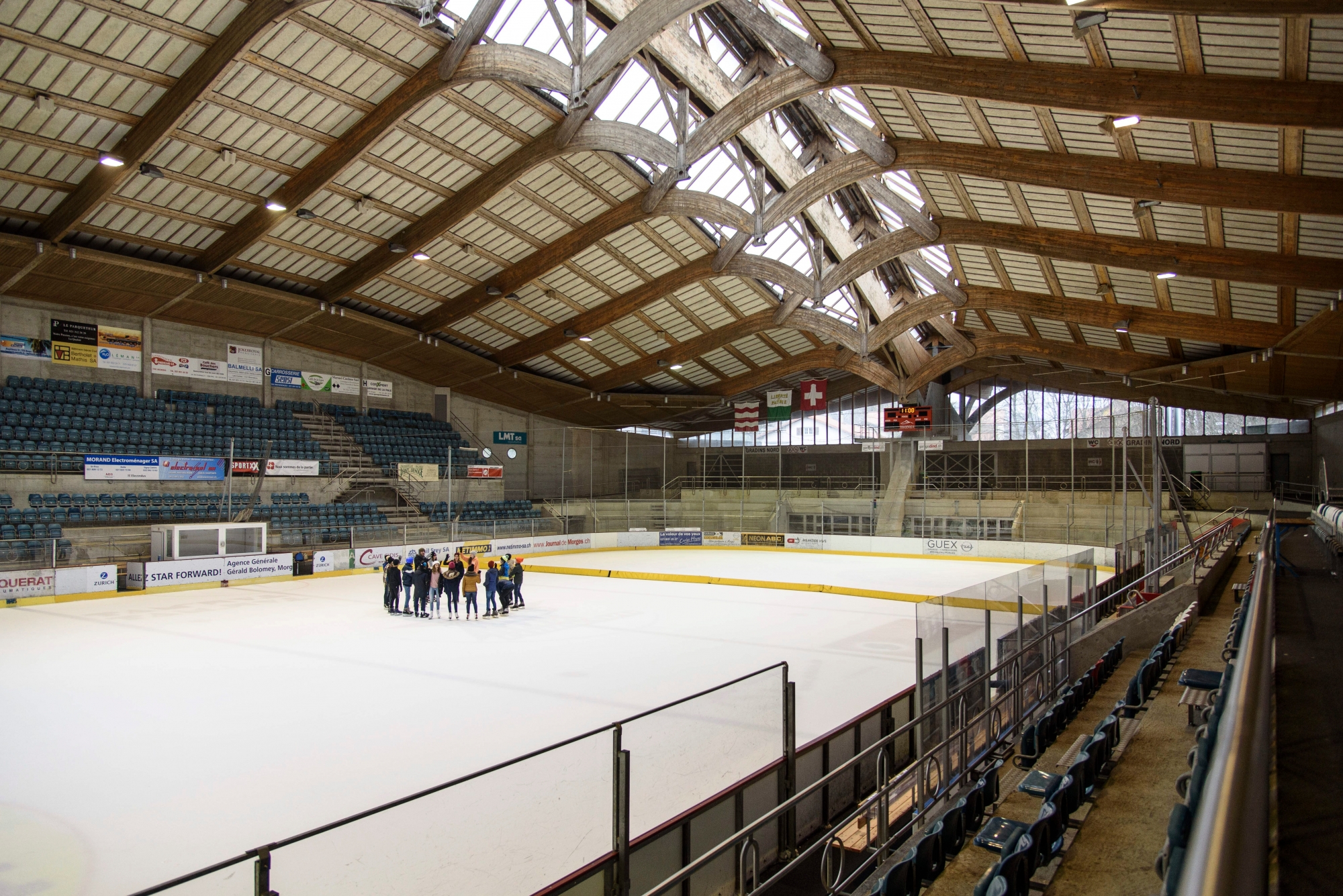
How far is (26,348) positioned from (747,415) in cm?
2826

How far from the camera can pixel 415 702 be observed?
1022 cm

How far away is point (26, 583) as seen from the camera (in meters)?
18.9

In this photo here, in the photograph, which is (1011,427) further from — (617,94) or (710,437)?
(617,94)

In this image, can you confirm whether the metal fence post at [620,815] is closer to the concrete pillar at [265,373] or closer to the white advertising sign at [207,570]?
the white advertising sign at [207,570]

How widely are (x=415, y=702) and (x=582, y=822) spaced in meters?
5.92

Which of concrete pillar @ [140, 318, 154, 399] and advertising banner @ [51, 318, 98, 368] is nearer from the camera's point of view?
advertising banner @ [51, 318, 98, 368]

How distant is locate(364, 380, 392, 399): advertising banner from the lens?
35.3 meters

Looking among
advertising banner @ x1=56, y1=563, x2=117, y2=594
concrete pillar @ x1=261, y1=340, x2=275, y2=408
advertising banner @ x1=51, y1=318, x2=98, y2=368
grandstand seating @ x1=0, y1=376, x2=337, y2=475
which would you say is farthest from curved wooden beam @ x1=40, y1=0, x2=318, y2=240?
concrete pillar @ x1=261, y1=340, x2=275, y2=408

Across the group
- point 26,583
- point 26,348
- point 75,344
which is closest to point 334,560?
point 26,583

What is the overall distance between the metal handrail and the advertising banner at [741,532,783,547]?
3296 cm

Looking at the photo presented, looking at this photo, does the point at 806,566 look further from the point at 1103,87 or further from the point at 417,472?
the point at 1103,87

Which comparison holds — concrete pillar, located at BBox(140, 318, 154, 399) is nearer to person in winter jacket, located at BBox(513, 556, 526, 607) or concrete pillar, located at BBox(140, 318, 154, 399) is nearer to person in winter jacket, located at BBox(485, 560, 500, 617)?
person in winter jacket, located at BBox(513, 556, 526, 607)

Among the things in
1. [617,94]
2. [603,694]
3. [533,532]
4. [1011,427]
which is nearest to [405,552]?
[533,532]

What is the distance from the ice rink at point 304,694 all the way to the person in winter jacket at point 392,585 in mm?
810
